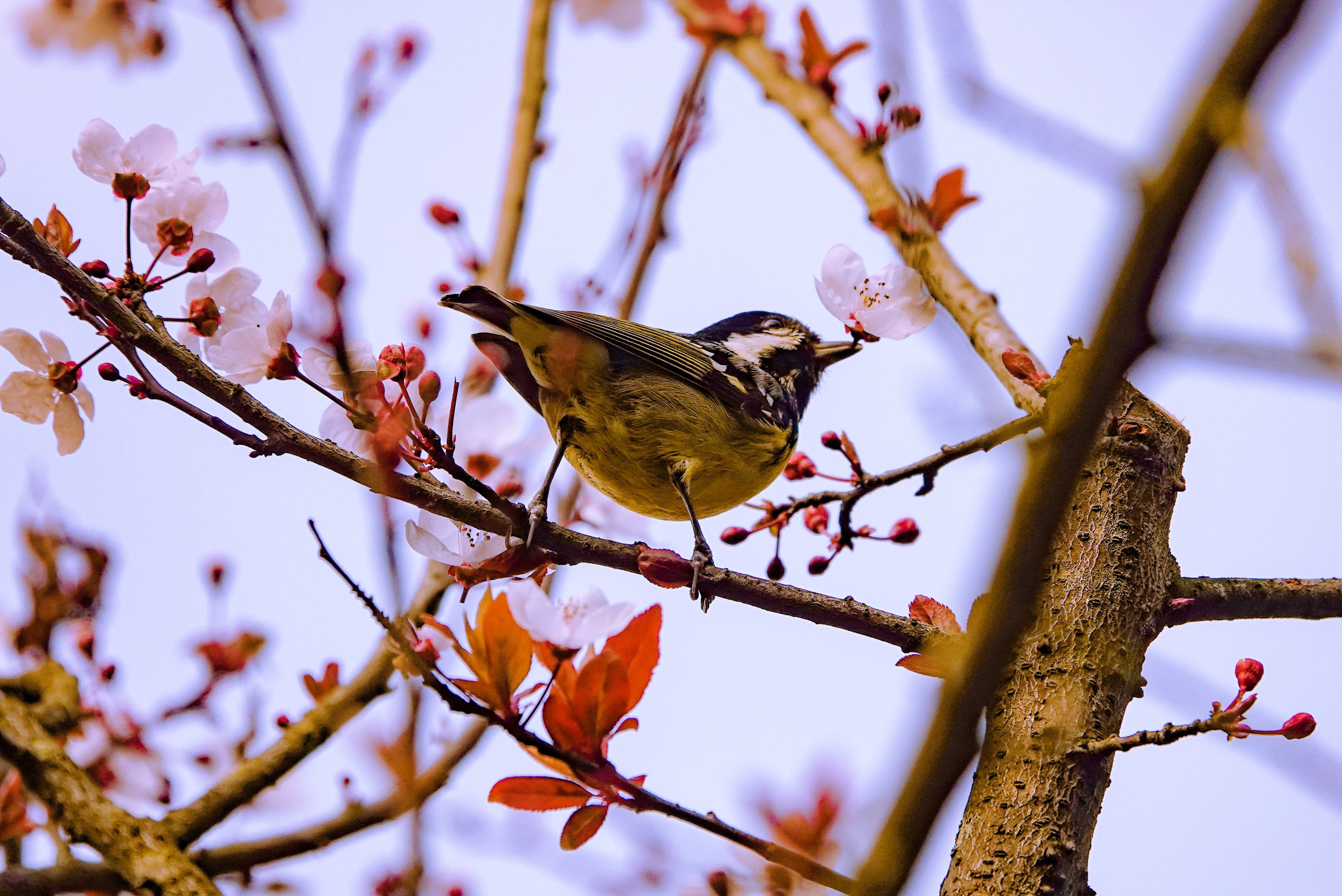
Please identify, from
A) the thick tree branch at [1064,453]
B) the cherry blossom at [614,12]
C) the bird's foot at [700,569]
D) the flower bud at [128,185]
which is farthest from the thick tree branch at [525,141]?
the thick tree branch at [1064,453]

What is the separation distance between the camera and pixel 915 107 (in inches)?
97.8

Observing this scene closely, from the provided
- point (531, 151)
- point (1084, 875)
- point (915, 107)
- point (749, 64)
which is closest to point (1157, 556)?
point (1084, 875)

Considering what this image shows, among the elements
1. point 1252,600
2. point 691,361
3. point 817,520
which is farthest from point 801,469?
point 1252,600

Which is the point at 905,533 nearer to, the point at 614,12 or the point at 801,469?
the point at 801,469

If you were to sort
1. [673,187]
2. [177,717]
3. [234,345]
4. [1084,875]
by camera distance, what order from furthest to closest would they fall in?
[177,717]
[673,187]
[234,345]
[1084,875]

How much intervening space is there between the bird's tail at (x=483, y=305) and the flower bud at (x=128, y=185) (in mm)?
704

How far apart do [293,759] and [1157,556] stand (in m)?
2.06

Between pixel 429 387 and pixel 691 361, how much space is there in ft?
5.31

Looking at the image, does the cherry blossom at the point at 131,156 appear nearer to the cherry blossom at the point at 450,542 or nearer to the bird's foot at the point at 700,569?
the cherry blossom at the point at 450,542

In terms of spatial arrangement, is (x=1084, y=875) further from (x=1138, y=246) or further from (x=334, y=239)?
(x=334, y=239)

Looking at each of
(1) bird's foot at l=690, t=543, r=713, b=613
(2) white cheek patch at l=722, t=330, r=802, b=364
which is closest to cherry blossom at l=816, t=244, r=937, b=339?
(1) bird's foot at l=690, t=543, r=713, b=613

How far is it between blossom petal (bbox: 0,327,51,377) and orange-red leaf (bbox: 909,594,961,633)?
171cm

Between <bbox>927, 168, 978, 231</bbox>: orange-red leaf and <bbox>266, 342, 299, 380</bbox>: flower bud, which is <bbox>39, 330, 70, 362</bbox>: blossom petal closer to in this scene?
<bbox>266, 342, 299, 380</bbox>: flower bud

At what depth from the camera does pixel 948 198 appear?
9.13ft
